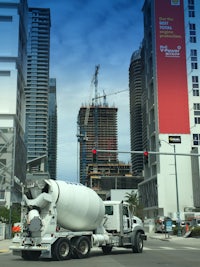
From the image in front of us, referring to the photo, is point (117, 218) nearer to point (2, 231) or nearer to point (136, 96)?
point (2, 231)

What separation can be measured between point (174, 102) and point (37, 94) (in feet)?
342

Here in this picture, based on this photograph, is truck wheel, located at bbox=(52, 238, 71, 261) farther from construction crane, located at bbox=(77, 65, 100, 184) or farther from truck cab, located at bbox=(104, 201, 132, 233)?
construction crane, located at bbox=(77, 65, 100, 184)

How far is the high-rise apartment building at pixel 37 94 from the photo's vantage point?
182375mm

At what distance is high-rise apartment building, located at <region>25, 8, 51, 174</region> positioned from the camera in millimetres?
182375

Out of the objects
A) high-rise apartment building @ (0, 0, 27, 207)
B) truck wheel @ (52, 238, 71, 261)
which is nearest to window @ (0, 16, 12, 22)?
high-rise apartment building @ (0, 0, 27, 207)

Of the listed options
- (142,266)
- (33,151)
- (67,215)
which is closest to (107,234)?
(67,215)

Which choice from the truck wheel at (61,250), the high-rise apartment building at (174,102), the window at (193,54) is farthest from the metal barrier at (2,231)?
the window at (193,54)

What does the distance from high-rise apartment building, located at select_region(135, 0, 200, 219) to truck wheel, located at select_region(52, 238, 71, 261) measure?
243ft

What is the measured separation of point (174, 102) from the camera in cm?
9631

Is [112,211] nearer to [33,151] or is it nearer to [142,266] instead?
[142,266]

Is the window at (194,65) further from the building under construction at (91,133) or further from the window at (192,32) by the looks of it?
the building under construction at (91,133)

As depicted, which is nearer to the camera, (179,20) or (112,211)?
(112,211)

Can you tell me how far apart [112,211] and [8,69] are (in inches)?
3295

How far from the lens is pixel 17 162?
9744 cm
